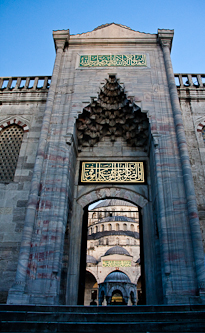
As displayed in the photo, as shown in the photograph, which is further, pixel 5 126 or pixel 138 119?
pixel 5 126

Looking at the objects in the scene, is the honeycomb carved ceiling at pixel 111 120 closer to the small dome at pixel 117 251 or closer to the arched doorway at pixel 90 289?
the small dome at pixel 117 251

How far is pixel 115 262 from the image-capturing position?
27656 millimetres

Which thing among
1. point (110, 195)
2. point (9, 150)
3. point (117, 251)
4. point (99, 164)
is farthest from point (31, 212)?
point (117, 251)

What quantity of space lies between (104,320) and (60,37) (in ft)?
26.4

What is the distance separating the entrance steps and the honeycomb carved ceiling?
4753mm

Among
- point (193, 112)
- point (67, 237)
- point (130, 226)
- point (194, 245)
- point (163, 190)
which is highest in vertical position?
point (130, 226)

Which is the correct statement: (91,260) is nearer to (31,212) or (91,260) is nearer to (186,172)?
(31,212)

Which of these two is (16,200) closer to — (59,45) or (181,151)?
(181,151)

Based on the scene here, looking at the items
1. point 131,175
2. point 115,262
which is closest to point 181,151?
point 131,175

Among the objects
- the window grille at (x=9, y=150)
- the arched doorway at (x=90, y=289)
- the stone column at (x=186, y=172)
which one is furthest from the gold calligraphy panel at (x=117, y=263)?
the stone column at (x=186, y=172)

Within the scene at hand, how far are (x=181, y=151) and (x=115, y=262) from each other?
2423 cm

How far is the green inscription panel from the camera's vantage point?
25.8 feet

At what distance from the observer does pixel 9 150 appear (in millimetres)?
7867

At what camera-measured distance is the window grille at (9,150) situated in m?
7.43
